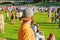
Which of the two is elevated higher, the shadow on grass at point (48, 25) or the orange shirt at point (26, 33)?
the orange shirt at point (26, 33)

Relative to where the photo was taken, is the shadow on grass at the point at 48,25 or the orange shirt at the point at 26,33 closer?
the orange shirt at the point at 26,33

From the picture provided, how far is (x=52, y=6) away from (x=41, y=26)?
357mm

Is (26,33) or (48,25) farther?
(48,25)

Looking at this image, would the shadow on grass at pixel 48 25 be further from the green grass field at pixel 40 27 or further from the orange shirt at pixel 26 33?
the orange shirt at pixel 26 33

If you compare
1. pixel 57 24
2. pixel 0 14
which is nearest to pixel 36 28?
pixel 57 24

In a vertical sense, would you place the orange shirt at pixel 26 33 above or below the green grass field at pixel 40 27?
above

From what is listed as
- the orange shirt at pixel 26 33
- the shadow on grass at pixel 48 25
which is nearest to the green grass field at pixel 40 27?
the shadow on grass at pixel 48 25

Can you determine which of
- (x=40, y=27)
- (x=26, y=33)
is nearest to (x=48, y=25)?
(x=40, y=27)

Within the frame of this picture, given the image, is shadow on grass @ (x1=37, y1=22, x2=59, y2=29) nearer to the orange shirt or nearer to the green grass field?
the green grass field

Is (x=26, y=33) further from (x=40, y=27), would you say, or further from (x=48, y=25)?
(x=48, y=25)

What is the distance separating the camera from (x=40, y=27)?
3252 millimetres

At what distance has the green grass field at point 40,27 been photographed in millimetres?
3213

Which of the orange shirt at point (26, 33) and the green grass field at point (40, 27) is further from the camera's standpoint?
the green grass field at point (40, 27)

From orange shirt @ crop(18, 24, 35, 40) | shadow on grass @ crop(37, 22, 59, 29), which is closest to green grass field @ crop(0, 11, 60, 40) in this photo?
shadow on grass @ crop(37, 22, 59, 29)
